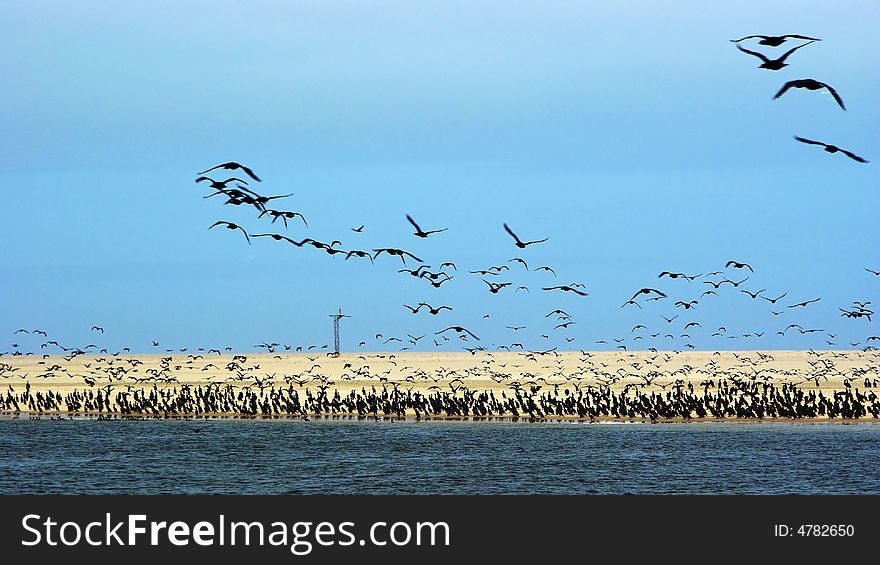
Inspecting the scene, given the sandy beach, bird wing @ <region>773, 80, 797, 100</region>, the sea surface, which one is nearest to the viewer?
bird wing @ <region>773, 80, 797, 100</region>

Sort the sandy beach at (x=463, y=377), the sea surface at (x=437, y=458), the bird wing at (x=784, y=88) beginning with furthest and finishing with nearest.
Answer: the sandy beach at (x=463, y=377), the sea surface at (x=437, y=458), the bird wing at (x=784, y=88)

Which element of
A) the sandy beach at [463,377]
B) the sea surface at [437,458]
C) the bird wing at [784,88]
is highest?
the bird wing at [784,88]

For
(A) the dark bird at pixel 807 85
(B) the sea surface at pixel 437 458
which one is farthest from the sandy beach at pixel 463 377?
(A) the dark bird at pixel 807 85

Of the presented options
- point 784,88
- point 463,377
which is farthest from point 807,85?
point 463,377

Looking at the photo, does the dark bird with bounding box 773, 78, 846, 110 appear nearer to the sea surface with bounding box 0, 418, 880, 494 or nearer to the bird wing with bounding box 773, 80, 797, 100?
the bird wing with bounding box 773, 80, 797, 100

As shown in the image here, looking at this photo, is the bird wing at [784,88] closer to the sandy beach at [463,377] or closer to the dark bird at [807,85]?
the dark bird at [807,85]

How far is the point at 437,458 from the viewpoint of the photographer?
54250 millimetres

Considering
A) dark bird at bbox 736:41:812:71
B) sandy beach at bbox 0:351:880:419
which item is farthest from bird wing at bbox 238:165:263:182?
sandy beach at bbox 0:351:880:419

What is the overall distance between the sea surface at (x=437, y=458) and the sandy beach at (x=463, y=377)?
877 cm

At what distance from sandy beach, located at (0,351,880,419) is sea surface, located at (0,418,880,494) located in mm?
8766

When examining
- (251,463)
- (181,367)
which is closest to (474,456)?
(251,463)

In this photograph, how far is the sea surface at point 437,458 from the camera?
151 ft

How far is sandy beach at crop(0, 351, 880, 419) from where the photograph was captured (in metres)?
89.2
